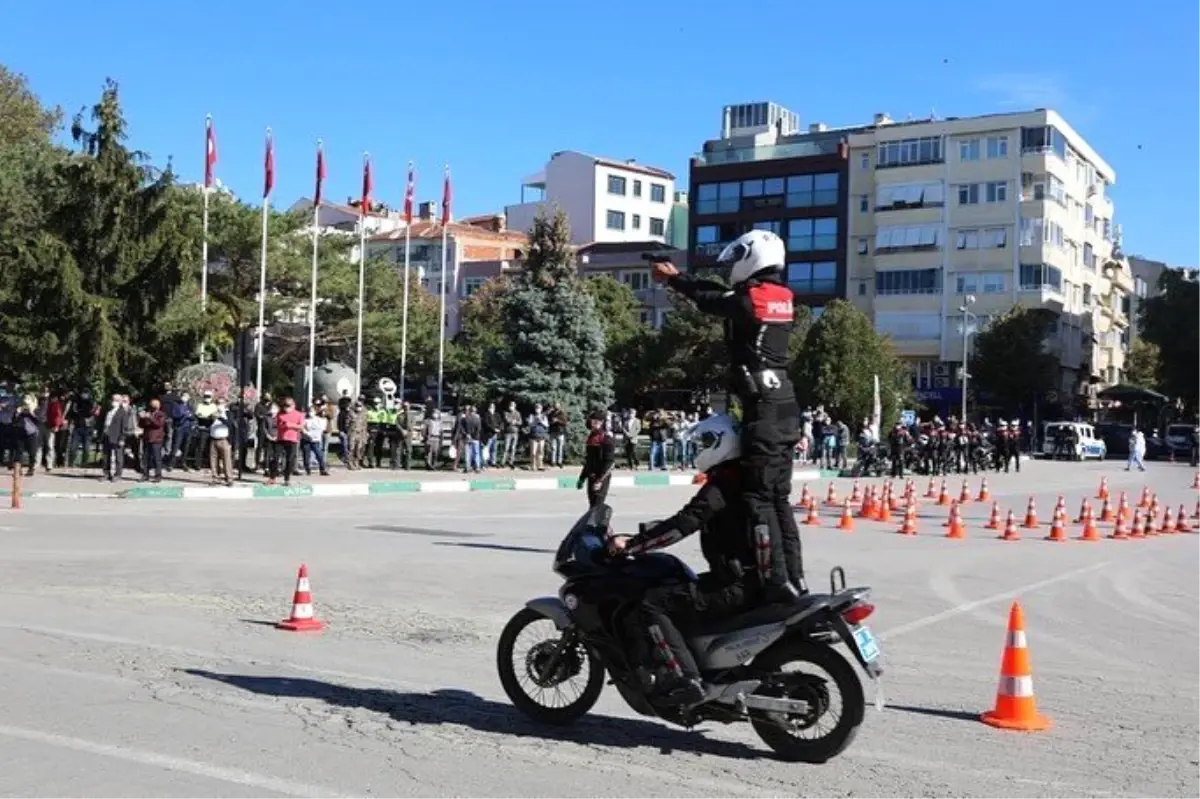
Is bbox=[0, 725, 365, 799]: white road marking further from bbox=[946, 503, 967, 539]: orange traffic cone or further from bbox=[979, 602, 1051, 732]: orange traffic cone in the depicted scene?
bbox=[946, 503, 967, 539]: orange traffic cone

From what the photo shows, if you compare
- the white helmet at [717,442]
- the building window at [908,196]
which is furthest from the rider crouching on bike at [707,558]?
the building window at [908,196]

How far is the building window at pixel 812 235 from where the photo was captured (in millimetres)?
82125

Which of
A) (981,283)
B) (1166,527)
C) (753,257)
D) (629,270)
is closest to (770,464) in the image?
(753,257)

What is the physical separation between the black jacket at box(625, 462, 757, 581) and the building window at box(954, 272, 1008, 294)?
73.9 m

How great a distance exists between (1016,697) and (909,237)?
244 ft

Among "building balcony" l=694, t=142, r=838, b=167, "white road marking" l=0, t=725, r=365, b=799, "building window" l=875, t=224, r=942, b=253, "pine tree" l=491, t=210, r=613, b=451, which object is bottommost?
"white road marking" l=0, t=725, r=365, b=799

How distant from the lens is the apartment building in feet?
249

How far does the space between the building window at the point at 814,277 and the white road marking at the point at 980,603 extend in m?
65.9

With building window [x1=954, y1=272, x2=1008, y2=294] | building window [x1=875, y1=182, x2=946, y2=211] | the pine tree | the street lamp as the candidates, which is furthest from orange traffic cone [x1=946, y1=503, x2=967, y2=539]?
building window [x1=875, y1=182, x2=946, y2=211]

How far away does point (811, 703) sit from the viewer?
6141 mm

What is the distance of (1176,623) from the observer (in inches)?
460

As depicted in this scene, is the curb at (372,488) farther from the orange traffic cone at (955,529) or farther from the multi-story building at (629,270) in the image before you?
the multi-story building at (629,270)

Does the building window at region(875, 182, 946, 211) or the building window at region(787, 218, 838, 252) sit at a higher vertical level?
the building window at region(875, 182, 946, 211)

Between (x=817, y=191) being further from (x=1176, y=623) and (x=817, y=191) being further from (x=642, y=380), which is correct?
(x=1176, y=623)
